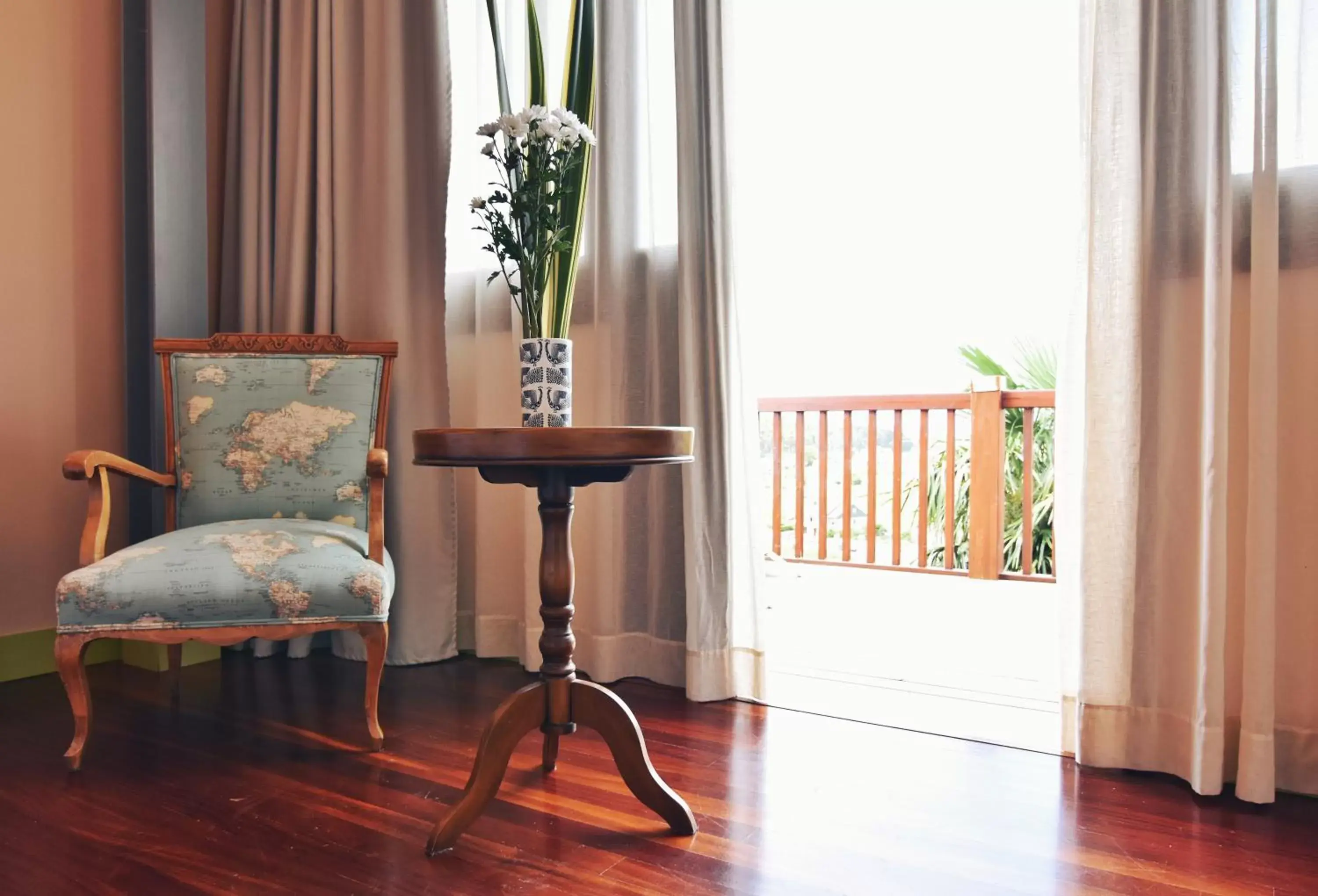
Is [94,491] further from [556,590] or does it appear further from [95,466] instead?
[556,590]

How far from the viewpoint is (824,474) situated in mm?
3867

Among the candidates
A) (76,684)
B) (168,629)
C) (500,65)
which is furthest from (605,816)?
(500,65)

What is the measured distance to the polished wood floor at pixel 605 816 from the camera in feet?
4.14

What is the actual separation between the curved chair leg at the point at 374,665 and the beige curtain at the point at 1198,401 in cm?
142

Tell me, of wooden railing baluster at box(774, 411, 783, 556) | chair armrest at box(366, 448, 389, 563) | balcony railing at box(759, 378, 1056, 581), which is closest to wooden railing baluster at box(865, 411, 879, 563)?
balcony railing at box(759, 378, 1056, 581)

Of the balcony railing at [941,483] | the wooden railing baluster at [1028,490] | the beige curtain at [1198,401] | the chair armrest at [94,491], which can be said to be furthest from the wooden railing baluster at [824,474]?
the chair armrest at [94,491]

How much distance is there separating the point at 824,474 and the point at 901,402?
0.47 metres

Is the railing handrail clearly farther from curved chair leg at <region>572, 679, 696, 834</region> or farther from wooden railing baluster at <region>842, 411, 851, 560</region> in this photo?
curved chair leg at <region>572, 679, 696, 834</region>

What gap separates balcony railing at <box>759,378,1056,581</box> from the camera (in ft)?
11.3

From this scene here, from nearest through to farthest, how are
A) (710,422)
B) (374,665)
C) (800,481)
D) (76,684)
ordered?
(76,684) < (374,665) < (710,422) < (800,481)

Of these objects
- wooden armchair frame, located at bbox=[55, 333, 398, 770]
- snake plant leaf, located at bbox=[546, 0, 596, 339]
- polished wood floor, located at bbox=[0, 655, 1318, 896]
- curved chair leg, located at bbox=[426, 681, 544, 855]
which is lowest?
polished wood floor, located at bbox=[0, 655, 1318, 896]

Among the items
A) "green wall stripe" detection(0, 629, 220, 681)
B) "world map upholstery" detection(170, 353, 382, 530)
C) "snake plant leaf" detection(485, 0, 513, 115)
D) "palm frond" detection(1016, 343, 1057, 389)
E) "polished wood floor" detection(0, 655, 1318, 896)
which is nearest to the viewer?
"polished wood floor" detection(0, 655, 1318, 896)

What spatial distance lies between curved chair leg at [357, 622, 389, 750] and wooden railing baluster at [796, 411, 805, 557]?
8.01ft

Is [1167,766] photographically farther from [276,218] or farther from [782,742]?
[276,218]
